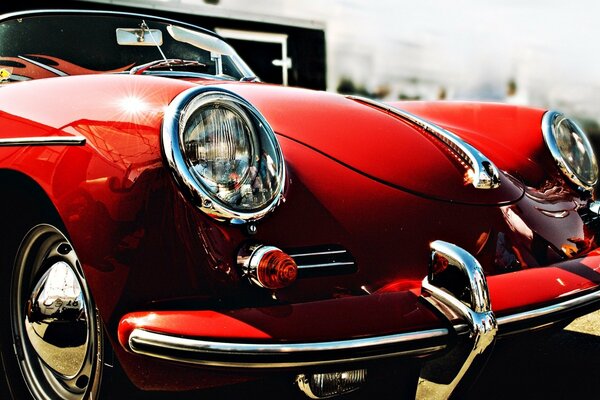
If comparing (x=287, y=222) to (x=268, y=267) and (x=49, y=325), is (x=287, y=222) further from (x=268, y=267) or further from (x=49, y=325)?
(x=49, y=325)

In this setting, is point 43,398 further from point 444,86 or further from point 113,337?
point 444,86

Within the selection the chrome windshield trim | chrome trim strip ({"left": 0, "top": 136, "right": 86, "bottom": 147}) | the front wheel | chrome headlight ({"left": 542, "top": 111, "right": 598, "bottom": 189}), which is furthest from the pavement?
chrome trim strip ({"left": 0, "top": 136, "right": 86, "bottom": 147})

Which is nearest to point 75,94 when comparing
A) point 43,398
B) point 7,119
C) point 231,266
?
point 7,119

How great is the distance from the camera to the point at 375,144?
6.70 ft

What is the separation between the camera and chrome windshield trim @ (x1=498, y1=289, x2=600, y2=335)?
166 cm

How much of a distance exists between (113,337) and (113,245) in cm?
20

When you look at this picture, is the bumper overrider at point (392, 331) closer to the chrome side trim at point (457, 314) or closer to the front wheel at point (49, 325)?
the chrome side trim at point (457, 314)

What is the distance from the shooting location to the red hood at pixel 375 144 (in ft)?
6.39

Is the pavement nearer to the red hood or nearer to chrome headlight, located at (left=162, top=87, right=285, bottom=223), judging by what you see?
the red hood

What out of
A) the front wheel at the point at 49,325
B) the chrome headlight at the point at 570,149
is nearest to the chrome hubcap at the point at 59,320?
the front wheel at the point at 49,325

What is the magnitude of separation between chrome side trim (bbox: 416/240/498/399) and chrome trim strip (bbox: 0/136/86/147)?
91 centimetres

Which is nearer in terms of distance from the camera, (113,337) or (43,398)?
(113,337)

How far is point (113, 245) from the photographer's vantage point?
1489 millimetres

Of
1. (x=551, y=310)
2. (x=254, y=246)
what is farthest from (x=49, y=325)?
(x=551, y=310)
